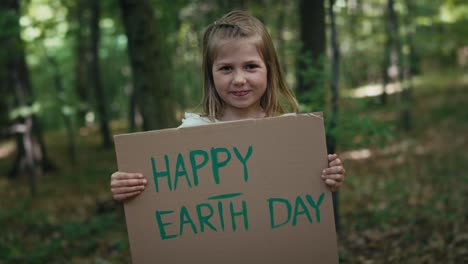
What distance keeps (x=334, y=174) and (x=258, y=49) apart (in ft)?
2.11

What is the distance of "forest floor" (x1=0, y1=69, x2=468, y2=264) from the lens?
3725 millimetres

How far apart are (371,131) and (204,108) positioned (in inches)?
70.8

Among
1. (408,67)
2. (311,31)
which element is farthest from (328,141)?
(408,67)

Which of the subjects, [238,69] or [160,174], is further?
[238,69]

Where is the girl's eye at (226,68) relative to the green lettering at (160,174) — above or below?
above

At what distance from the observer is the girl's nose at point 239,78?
1.92 m

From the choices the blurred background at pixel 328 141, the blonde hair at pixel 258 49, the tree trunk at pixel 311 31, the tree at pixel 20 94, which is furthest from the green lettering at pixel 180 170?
the tree at pixel 20 94

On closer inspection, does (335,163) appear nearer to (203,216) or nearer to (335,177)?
(335,177)

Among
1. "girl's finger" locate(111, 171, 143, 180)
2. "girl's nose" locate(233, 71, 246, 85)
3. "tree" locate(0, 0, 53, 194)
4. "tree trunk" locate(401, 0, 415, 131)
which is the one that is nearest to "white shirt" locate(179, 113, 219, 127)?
"girl's nose" locate(233, 71, 246, 85)

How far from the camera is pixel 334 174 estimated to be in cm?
181

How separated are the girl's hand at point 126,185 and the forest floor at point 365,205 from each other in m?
2.16

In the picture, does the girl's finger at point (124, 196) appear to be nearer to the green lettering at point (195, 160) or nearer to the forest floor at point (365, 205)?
the green lettering at point (195, 160)

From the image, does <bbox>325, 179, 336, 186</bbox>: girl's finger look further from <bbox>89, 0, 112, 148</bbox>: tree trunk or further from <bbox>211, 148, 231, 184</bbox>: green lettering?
<bbox>89, 0, 112, 148</bbox>: tree trunk

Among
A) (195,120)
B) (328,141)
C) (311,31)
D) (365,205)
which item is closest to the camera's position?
(195,120)
